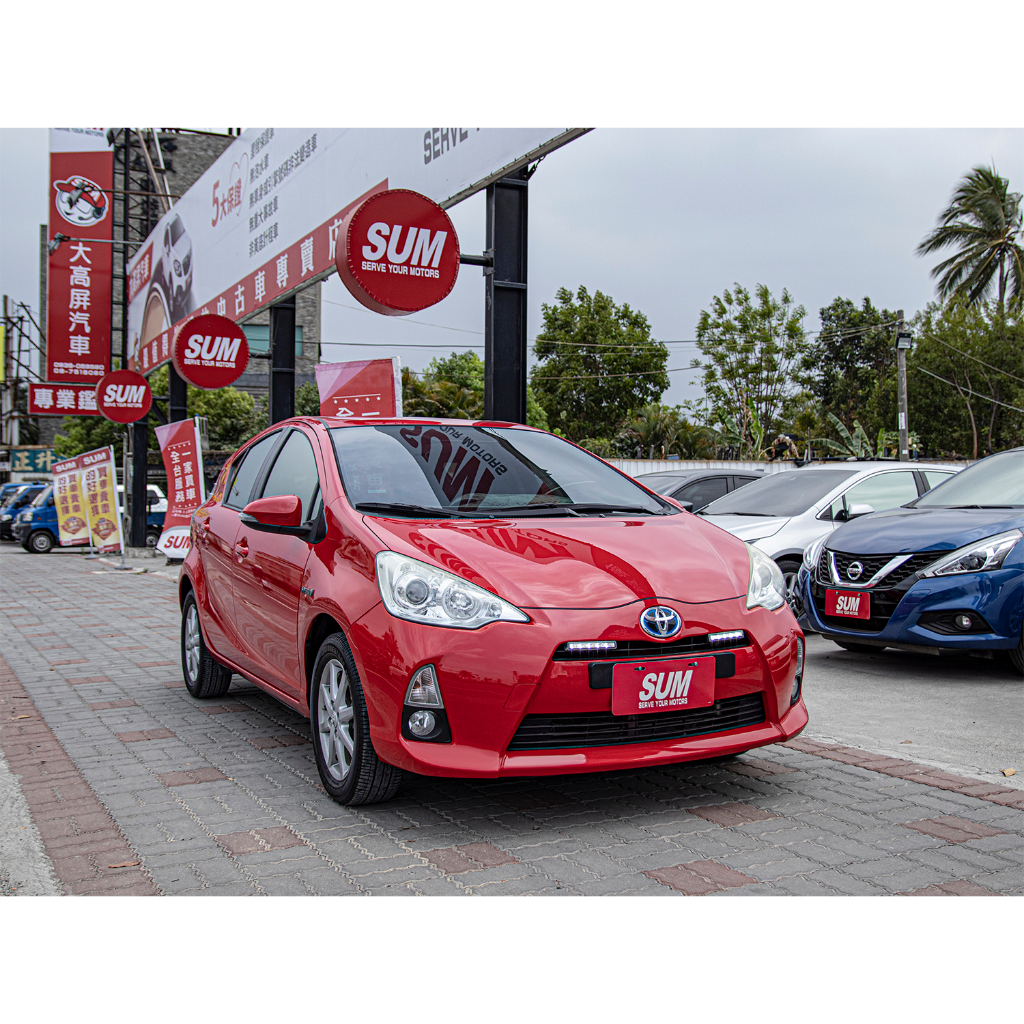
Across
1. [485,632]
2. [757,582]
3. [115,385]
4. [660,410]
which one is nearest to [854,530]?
[757,582]

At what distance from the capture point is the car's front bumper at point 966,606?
19.1 feet

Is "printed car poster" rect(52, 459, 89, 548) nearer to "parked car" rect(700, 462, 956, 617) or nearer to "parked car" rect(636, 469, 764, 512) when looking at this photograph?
"parked car" rect(636, 469, 764, 512)

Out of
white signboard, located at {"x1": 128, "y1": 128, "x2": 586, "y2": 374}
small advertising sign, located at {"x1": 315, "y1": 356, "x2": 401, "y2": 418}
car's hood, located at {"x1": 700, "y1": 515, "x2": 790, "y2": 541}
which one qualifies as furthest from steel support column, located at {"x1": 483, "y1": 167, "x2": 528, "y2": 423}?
car's hood, located at {"x1": 700, "y1": 515, "x2": 790, "y2": 541}

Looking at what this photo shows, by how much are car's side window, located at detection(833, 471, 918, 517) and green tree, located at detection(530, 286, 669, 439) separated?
116ft

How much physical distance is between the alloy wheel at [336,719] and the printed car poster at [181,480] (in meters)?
12.2

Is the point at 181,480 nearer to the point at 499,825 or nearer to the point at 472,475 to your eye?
the point at 472,475

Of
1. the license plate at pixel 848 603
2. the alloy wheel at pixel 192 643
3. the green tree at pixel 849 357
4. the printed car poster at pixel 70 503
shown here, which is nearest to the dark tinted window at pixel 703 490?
the license plate at pixel 848 603

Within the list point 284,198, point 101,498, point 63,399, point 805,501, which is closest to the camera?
point 805,501

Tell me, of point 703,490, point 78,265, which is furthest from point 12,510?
point 703,490

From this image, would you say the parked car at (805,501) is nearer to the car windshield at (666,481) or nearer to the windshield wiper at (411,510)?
the car windshield at (666,481)

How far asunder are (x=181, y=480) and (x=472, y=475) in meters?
12.7

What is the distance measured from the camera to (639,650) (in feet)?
10.7

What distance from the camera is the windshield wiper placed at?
3.86 metres

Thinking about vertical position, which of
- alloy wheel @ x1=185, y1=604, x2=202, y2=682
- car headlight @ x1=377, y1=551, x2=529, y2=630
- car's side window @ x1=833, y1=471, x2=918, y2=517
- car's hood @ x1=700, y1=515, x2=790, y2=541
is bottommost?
alloy wheel @ x1=185, y1=604, x2=202, y2=682
